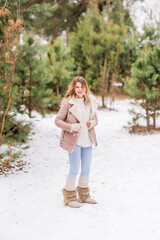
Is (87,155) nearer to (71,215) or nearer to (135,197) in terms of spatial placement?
(71,215)

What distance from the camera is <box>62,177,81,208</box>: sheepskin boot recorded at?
3.96 meters

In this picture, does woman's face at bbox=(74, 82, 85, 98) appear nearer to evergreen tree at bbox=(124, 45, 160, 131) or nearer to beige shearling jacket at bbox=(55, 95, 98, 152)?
beige shearling jacket at bbox=(55, 95, 98, 152)

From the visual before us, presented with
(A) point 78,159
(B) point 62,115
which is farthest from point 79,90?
(A) point 78,159

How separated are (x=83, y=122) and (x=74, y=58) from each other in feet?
42.6

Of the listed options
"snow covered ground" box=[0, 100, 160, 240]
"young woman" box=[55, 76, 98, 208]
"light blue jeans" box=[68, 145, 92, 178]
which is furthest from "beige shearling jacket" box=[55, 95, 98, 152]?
"snow covered ground" box=[0, 100, 160, 240]

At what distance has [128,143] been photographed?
781cm

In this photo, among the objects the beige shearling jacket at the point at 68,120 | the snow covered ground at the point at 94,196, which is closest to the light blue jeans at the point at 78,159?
the beige shearling jacket at the point at 68,120

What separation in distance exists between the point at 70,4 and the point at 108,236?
57.9 feet

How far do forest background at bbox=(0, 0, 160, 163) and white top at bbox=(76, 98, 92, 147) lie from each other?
1.52 m

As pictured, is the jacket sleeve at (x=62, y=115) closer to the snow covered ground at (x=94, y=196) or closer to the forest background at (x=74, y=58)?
the snow covered ground at (x=94, y=196)

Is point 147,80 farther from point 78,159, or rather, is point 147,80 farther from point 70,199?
point 70,199

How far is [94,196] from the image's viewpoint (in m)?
Result: 4.47

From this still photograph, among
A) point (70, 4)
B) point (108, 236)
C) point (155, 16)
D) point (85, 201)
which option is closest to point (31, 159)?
point (85, 201)

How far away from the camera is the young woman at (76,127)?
3.80 metres
